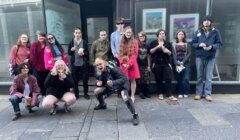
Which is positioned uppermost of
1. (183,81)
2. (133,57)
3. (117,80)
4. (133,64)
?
(133,57)

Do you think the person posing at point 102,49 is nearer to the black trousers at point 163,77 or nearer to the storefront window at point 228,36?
the black trousers at point 163,77

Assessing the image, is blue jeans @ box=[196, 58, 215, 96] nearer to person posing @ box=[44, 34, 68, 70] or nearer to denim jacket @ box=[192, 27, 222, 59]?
denim jacket @ box=[192, 27, 222, 59]

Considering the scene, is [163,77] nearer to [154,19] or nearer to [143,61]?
[143,61]

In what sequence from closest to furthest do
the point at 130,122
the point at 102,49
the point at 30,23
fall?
1. the point at 130,122
2. the point at 102,49
3. the point at 30,23

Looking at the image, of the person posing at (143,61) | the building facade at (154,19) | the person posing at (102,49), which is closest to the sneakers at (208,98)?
the building facade at (154,19)

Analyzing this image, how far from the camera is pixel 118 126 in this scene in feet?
14.5

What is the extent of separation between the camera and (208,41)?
18.3 ft

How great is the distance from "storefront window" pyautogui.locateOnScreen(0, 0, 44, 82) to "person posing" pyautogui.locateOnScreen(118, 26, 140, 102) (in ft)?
8.23

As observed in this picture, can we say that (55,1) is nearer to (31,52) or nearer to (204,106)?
(31,52)

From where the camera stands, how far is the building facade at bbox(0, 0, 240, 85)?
6094 millimetres

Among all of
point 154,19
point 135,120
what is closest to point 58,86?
point 135,120

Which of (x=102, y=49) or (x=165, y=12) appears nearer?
(x=102, y=49)

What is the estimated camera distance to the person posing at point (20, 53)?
5688 millimetres

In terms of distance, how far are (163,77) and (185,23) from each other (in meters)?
1.54
